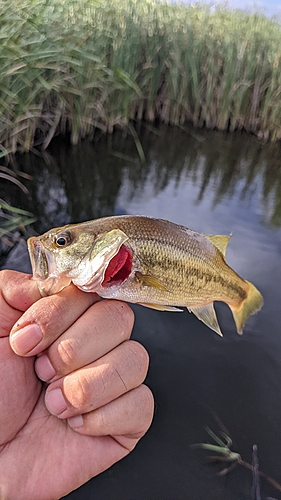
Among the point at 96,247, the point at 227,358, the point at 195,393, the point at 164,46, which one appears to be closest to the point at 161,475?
the point at 195,393

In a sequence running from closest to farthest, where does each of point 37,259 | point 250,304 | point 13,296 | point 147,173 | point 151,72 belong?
point 37,259 → point 13,296 → point 250,304 → point 147,173 → point 151,72

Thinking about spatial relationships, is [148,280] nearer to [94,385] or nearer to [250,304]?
[94,385]

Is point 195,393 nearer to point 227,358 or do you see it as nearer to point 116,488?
point 227,358

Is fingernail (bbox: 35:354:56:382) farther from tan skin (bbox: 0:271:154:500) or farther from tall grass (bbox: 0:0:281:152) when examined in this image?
tall grass (bbox: 0:0:281:152)

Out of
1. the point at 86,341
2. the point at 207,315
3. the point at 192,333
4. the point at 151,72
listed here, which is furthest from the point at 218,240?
the point at 151,72

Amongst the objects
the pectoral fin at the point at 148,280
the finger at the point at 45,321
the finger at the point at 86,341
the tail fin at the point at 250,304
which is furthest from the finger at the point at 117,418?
the tail fin at the point at 250,304

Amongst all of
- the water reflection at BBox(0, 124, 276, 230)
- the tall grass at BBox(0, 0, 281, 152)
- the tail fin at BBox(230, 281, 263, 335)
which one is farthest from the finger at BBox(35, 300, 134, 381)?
the tall grass at BBox(0, 0, 281, 152)

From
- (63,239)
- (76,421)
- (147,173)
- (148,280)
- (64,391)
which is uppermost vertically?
(63,239)
